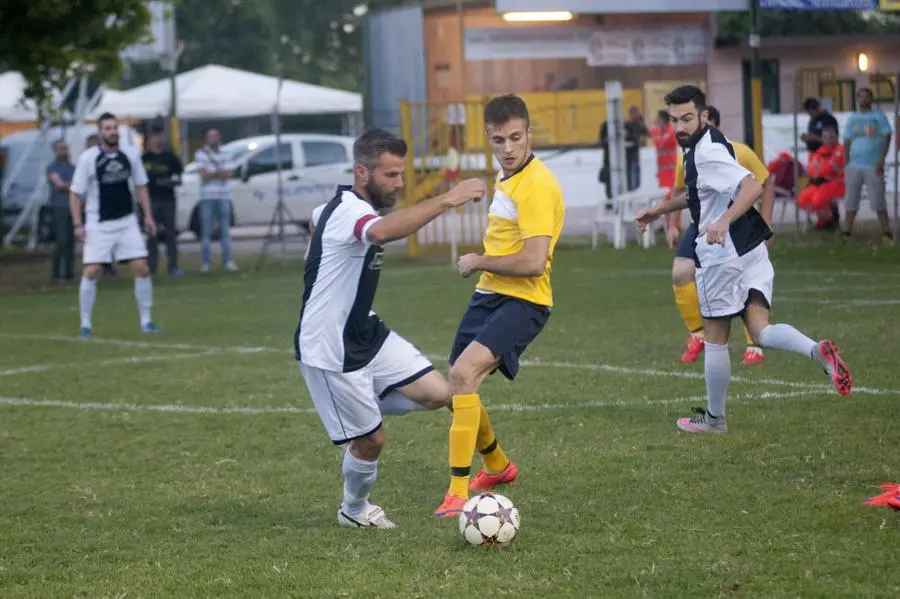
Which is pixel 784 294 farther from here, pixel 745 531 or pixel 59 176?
pixel 59 176

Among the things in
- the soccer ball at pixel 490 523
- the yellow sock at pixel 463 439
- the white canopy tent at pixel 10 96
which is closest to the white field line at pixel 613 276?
the yellow sock at pixel 463 439

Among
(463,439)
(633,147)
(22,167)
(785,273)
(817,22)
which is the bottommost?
(463,439)

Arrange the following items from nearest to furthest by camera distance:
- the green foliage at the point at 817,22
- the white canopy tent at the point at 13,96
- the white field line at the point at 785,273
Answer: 1. the white field line at the point at 785,273
2. the white canopy tent at the point at 13,96
3. the green foliage at the point at 817,22

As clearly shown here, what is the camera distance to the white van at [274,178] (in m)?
27.9

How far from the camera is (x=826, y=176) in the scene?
2275 centimetres

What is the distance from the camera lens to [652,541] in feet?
20.0

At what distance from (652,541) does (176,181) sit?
55.8ft

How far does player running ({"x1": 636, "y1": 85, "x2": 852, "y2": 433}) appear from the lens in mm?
8500

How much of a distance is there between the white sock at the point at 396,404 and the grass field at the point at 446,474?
499 mm

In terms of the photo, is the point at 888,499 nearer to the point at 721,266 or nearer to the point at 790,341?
the point at 790,341

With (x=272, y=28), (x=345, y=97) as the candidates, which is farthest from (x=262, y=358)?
(x=272, y=28)

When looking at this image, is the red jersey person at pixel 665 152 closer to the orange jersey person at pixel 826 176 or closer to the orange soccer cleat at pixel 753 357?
the orange jersey person at pixel 826 176

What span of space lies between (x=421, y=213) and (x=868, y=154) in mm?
16354

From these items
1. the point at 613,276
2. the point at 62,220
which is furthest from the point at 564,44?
the point at 62,220
